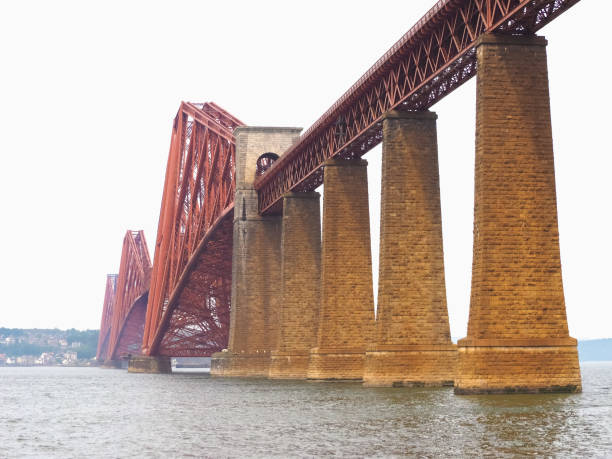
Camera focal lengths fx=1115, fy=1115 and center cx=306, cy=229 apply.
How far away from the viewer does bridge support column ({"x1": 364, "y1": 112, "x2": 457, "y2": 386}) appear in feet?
159

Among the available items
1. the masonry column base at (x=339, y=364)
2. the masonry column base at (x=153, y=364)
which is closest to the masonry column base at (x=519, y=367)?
the masonry column base at (x=339, y=364)

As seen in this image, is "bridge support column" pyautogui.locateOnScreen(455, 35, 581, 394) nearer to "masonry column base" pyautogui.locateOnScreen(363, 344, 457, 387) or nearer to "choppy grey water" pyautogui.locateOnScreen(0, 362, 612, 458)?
"choppy grey water" pyautogui.locateOnScreen(0, 362, 612, 458)

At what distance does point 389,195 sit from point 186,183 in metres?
59.0

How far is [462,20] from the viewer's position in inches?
1697

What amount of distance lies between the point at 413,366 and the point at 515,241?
11985 mm

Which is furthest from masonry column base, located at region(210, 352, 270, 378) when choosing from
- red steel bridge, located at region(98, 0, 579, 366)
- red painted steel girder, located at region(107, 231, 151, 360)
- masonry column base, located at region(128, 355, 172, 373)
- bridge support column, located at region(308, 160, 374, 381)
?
red painted steel girder, located at region(107, 231, 151, 360)

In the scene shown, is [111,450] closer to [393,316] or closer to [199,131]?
[393,316]

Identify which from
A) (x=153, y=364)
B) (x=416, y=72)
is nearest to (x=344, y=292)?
(x=416, y=72)

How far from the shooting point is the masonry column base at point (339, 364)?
5956 centimetres

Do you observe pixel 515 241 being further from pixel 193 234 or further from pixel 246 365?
pixel 193 234

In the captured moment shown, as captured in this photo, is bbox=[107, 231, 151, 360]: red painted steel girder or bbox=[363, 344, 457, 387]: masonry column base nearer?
bbox=[363, 344, 457, 387]: masonry column base

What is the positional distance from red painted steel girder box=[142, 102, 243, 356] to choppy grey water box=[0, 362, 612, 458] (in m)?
47.7

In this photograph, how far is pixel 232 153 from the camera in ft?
295

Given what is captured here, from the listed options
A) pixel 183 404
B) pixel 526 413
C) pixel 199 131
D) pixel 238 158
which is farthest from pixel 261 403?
pixel 199 131
